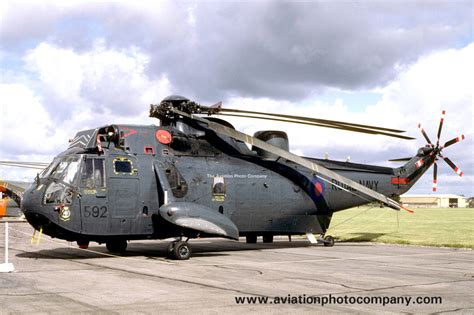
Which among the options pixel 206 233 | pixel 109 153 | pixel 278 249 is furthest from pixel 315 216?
pixel 109 153

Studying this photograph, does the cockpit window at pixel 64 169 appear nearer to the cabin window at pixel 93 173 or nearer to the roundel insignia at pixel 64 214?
the cabin window at pixel 93 173

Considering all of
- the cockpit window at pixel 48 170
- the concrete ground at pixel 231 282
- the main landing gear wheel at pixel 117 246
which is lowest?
the concrete ground at pixel 231 282

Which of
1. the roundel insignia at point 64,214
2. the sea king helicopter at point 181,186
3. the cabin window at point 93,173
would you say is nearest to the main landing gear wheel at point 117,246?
the sea king helicopter at point 181,186

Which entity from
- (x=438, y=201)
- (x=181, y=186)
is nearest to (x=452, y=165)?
(x=181, y=186)

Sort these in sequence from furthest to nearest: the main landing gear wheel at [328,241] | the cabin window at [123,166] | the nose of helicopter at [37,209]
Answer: the main landing gear wheel at [328,241], the cabin window at [123,166], the nose of helicopter at [37,209]

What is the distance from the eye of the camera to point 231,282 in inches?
464

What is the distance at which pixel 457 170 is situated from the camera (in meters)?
23.5

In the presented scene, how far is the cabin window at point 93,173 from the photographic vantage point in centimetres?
1656

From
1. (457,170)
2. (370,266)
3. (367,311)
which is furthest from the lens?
(457,170)

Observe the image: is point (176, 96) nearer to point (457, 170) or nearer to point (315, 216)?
point (315, 216)

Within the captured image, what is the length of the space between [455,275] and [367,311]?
578cm

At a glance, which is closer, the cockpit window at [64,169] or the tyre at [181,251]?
the cockpit window at [64,169]

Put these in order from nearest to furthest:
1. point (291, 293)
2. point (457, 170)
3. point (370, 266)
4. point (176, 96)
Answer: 1. point (291, 293)
2. point (370, 266)
3. point (176, 96)
4. point (457, 170)


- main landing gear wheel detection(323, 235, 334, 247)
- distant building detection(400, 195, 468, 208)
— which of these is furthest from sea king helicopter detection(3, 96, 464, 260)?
distant building detection(400, 195, 468, 208)
